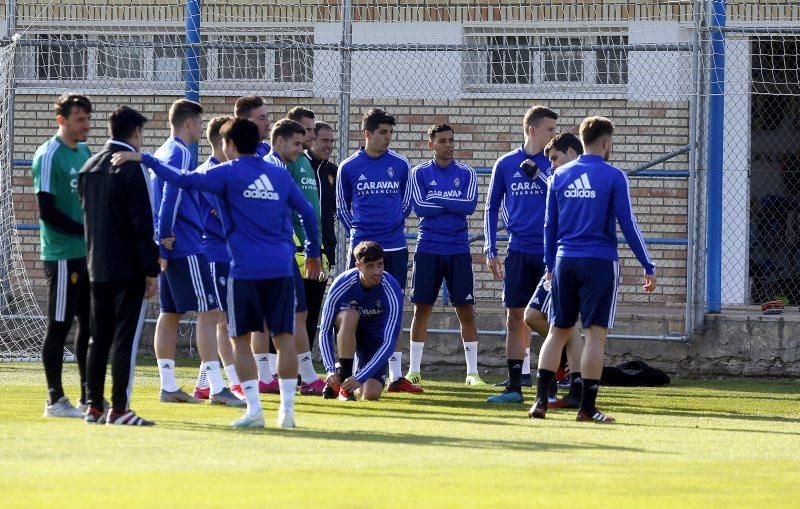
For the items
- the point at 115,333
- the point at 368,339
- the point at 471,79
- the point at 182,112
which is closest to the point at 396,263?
the point at 368,339

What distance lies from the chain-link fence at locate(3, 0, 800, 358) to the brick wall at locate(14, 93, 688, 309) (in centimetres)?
1

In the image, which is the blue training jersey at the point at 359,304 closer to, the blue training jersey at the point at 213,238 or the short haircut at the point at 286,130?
the blue training jersey at the point at 213,238

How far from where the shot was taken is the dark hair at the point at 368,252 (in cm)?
1103

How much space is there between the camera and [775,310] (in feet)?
46.2

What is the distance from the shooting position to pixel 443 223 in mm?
12773

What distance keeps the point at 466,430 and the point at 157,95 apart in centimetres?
827

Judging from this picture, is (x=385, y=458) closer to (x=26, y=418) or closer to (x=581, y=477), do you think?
(x=581, y=477)

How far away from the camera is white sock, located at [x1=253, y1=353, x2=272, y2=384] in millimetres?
11398

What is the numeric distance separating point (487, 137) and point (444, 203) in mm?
3318

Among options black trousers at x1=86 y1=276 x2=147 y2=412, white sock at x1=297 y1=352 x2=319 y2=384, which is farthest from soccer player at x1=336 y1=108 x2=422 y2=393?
black trousers at x1=86 y1=276 x2=147 y2=412

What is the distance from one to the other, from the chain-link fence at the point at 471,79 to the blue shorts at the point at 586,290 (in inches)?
186

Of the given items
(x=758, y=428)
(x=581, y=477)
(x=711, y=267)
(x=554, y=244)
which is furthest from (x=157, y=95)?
(x=581, y=477)

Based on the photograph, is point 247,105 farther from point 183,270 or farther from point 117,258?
point 117,258

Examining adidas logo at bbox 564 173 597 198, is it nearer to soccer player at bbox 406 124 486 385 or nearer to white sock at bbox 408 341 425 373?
soccer player at bbox 406 124 486 385
